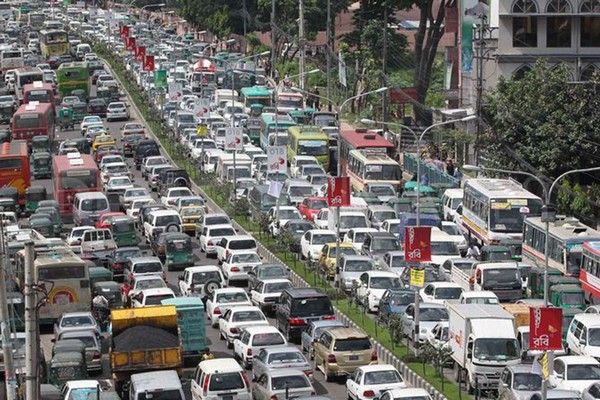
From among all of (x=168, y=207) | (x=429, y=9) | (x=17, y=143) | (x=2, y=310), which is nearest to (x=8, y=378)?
(x=2, y=310)

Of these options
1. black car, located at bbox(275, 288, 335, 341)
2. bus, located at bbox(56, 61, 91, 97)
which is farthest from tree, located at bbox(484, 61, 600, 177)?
bus, located at bbox(56, 61, 91, 97)

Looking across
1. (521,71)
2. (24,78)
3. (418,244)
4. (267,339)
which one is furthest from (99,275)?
(24,78)

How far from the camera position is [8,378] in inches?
1508

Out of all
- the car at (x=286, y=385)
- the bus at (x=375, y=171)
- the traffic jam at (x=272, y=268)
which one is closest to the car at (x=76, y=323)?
the traffic jam at (x=272, y=268)

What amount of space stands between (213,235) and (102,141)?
30850mm

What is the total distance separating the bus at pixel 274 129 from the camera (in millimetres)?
95688

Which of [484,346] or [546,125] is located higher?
[546,125]

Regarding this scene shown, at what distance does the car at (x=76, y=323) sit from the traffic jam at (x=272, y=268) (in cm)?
8

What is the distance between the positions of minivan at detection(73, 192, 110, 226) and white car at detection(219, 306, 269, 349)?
69.4 feet

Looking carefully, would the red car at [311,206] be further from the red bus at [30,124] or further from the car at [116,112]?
the car at [116,112]

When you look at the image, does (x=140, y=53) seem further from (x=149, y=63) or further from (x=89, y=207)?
(x=89, y=207)

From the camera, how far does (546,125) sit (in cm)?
8412

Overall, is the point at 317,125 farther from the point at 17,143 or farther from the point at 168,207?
the point at 168,207

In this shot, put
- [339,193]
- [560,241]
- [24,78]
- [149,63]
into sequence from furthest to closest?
1. [24,78]
2. [149,63]
3. [339,193]
4. [560,241]
